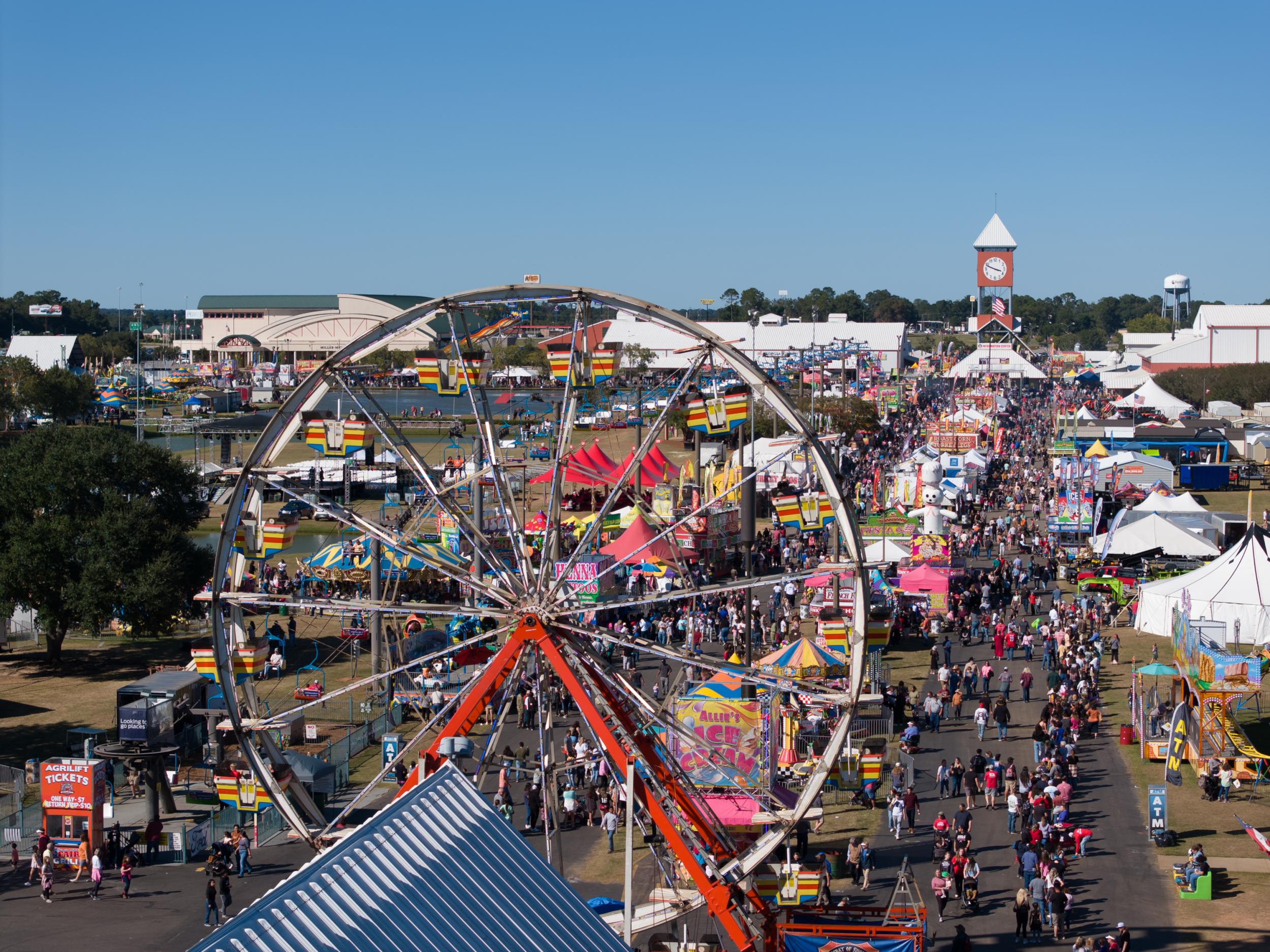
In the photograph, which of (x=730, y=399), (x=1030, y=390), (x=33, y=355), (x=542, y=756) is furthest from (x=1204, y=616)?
(x=33, y=355)

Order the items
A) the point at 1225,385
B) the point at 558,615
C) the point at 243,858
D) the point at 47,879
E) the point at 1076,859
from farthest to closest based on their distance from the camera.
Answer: the point at 1225,385 < the point at 1076,859 < the point at 243,858 < the point at 47,879 < the point at 558,615

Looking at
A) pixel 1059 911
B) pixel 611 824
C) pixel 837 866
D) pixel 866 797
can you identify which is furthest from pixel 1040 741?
pixel 611 824

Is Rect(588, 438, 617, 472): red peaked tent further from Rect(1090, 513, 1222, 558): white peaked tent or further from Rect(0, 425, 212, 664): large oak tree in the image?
Rect(1090, 513, 1222, 558): white peaked tent

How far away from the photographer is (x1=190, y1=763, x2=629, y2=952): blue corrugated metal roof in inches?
387

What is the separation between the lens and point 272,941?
9.53 metres

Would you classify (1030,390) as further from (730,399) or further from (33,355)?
(730,399)

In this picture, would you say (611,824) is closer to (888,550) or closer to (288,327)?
(888,550)

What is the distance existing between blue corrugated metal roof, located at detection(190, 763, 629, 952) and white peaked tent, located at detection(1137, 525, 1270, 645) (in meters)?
24.7

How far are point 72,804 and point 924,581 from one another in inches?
945

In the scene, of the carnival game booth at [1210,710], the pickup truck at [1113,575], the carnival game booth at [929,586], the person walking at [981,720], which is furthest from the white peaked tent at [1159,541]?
the person walking at [981,720]

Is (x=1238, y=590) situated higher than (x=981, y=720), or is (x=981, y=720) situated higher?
(x=1238, y=590)

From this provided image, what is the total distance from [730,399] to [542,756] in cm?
547

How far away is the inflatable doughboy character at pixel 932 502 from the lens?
1767 inches

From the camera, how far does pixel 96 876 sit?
21000 mm
